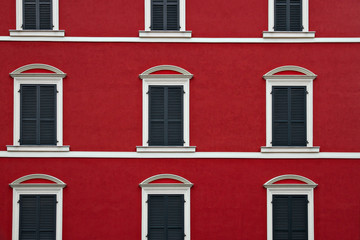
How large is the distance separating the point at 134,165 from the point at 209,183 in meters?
2.21

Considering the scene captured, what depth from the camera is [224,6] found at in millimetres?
13797

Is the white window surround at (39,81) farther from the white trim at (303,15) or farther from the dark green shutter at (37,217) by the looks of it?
the white trim at (303,15)

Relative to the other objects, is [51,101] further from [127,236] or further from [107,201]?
[127,236]

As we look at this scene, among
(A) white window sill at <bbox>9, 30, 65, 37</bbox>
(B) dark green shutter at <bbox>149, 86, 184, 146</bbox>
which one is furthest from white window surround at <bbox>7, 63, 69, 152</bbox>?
(B) dark green shutter at <bbox>149, 86, 184, 146</bbox>

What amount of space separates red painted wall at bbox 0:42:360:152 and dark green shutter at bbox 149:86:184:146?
0.35 m

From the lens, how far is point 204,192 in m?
13.4

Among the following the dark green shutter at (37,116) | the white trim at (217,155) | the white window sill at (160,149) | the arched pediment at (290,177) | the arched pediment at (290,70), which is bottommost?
the arched pediment at (290,177)

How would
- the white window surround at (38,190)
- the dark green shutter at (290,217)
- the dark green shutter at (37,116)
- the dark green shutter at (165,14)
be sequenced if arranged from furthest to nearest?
the dark green shutter at (165,14)
the dark green shutter at (37,116)
the dark green shutter at (290,217)
the white window surround at (38,190)

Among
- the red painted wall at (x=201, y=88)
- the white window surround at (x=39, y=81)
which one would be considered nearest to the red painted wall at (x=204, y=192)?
the red painted wall at (x=201, y=88)

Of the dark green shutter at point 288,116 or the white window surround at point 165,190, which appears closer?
the white window surround at point 165,190

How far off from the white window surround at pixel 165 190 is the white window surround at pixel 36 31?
498 cm

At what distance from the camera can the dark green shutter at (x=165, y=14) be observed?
13.8 m

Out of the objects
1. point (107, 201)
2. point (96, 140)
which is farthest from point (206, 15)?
point (107, 201)

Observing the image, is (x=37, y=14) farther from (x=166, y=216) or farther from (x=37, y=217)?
(x=166, y=216)
